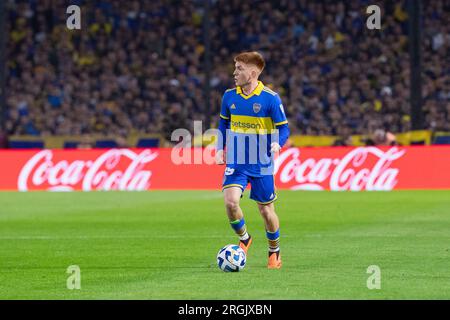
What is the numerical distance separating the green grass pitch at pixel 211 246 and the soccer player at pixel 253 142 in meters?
0.68

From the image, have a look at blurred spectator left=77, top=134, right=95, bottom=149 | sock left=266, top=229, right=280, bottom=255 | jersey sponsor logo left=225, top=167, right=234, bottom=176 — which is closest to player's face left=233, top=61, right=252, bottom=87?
jersey sponsor logo left=225, top=167, right=234, bottom=176

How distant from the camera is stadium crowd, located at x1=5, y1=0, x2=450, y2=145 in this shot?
34375 mm

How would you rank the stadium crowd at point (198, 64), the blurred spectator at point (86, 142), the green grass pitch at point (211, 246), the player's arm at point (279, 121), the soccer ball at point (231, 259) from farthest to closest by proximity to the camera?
the stadium crowd at point (198, 64)
the blurred spectator at point (86, 142)
the player's arm at point (279, 121)
the soccer ball at point (231, 259)
the green grass pitch at point (211, 246)

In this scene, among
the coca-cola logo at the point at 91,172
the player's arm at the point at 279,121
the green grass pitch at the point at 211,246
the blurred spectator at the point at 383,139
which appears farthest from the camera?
the blurred spectator at the point at 383,139

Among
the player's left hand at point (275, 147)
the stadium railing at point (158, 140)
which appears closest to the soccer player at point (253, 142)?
the player's left hand at point (275, 147)

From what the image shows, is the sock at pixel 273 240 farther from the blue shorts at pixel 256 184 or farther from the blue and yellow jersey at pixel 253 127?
the blue and yellow jersey at pixel 253 127

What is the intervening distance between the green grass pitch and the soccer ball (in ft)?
0.56

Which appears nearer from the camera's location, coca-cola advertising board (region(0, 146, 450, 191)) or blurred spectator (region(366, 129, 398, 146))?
coca-cola advertising board (region(0, 146, 450, 191))

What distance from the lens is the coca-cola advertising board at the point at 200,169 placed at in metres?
26.9

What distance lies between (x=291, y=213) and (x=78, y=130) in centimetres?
1562

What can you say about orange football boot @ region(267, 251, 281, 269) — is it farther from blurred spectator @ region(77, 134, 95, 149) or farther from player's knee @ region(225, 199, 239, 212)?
blurred spectator @ region(77, 134, 95, 149)

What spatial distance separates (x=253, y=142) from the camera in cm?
1239
